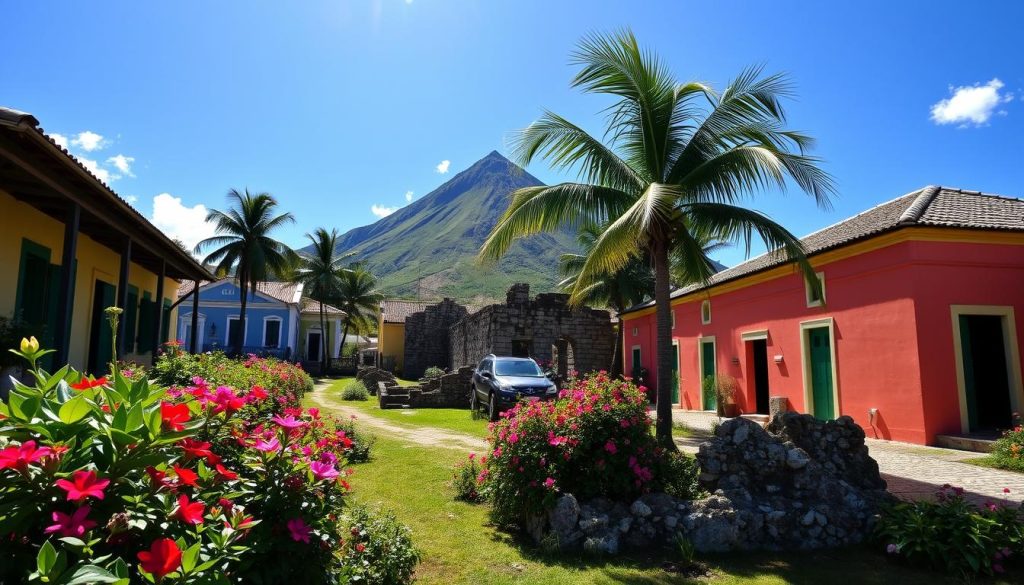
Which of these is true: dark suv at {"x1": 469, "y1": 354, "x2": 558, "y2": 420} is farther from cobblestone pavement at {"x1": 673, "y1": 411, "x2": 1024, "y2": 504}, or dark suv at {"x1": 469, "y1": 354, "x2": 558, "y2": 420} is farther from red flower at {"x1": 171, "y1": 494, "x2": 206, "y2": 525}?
red flower at {"x1": 171, "y1": 494, "x2": 206, "y2": 525}

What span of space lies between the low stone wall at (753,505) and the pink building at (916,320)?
335cm

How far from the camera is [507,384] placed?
13.7m

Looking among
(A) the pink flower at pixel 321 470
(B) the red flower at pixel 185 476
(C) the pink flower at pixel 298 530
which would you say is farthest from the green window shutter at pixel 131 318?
(B) the red flower at pixel 185 476

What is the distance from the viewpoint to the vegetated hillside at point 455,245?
10094 cm

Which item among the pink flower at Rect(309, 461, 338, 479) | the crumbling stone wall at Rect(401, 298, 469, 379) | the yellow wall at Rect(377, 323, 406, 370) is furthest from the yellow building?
the yellow wall at Rect(377, 323, 406, 370)

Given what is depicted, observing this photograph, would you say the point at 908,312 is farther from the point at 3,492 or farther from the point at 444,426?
the point at 3,492

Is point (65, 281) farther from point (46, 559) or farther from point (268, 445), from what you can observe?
point (46, 559)

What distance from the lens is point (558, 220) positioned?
882 cm

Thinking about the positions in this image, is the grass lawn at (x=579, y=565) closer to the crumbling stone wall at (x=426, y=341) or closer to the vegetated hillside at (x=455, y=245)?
the crumbling stone wall at (x=426, y=341)

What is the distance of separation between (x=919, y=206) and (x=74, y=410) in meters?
13.9

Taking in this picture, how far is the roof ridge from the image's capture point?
1022cm

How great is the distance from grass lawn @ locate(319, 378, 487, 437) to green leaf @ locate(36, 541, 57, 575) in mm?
10834

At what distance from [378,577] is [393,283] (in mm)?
105352

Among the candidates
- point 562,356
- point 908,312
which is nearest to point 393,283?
point 562,356
